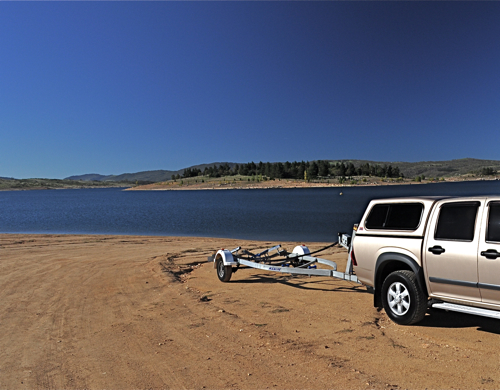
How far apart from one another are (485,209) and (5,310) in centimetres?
920

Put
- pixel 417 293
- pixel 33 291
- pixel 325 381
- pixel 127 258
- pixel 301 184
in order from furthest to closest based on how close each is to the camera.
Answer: pixel 301 184, pixel 127 258, pixel 33 291, pixel 417 293, pixel 325 381

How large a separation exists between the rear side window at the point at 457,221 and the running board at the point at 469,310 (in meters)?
0.97

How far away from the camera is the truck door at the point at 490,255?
5.22m

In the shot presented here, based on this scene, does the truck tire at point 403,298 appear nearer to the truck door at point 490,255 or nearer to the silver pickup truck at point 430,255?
the silver pickup truck at point 430,255

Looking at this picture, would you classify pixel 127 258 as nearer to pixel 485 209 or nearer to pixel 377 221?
pixel 377 221

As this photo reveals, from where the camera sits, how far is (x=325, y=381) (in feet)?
15.2

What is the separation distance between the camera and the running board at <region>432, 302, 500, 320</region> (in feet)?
17.2

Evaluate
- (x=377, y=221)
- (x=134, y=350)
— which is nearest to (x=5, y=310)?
(x=134, y=350)

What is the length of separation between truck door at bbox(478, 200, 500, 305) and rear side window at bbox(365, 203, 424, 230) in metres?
1.02

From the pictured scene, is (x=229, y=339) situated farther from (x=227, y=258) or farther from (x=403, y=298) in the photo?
(x=227, y=258)

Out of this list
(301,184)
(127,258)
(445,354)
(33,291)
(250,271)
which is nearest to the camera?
(445,354)

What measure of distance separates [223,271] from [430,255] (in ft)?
18.7

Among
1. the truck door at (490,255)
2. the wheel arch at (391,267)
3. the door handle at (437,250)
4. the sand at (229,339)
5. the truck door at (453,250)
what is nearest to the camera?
the sand at (229,339)

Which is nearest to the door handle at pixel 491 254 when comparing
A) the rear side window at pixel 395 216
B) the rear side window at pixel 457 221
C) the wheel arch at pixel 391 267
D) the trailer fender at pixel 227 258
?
the rear side window at pixel 457 221
